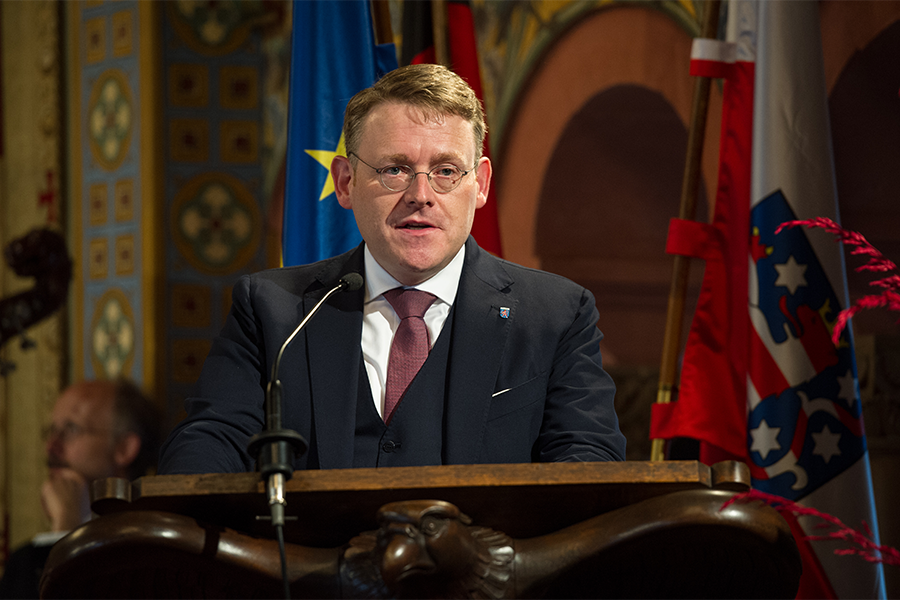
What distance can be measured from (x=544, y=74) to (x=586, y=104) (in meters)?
0.29

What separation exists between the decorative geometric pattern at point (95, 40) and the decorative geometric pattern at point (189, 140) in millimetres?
649

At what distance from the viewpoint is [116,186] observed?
6.60 m

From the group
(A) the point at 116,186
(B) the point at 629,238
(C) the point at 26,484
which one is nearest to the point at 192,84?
(A) the point at 116,186

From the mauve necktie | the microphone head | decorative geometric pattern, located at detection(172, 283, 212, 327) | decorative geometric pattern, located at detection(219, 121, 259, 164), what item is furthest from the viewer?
decorative geometric pattern, located at detection(219, 121, 259, 164)

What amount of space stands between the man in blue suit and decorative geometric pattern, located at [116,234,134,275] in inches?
183

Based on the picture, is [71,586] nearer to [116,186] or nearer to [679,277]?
[679,277]

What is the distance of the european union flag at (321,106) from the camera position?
3252 mm

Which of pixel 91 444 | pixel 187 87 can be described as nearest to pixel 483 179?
pixel 91 444

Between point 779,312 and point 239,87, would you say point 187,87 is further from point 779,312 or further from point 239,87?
point 779,312

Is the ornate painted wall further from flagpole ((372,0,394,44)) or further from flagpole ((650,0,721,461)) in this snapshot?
flagpole ((650,0,721,461))

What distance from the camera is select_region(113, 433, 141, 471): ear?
4125mm

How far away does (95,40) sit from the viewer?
6676 mm

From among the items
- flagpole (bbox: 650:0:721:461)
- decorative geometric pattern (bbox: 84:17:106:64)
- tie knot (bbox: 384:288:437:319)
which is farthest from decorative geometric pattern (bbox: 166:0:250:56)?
tie knot (bbox: 384:288:437:319)

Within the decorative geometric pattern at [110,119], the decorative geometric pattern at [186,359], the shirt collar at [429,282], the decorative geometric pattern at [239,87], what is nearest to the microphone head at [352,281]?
the shirt collar at [429,282]
